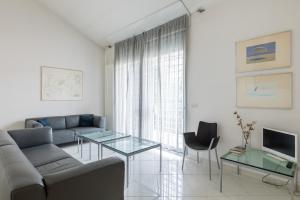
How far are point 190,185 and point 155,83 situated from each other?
7.85 ft

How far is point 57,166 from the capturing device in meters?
2.16

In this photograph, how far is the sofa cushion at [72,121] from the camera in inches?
196

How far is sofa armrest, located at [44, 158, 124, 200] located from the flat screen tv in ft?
6.89

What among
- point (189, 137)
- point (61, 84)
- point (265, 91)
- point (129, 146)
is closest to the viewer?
point (265, 91)

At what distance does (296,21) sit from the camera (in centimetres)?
244

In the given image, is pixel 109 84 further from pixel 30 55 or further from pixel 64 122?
pixel 30 55

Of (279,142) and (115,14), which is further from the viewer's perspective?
(115,14)

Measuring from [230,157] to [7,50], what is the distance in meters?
5.22

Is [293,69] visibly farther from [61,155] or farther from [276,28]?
[61,155]

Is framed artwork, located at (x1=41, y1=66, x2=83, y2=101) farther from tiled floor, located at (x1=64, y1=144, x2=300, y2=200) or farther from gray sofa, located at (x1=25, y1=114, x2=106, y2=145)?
tiled floor, located at (x1=64, y1=144, x2=300, y2=200)

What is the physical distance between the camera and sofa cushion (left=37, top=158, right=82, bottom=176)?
206 cm

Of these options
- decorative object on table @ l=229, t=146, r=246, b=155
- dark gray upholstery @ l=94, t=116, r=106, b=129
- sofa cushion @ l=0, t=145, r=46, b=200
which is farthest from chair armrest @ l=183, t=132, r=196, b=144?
dark gray upholstery @ l=94, t=116, r=106, b=129

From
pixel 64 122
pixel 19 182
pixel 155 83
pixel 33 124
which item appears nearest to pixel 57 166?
pixel 19 182

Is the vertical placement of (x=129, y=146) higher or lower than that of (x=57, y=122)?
lower
